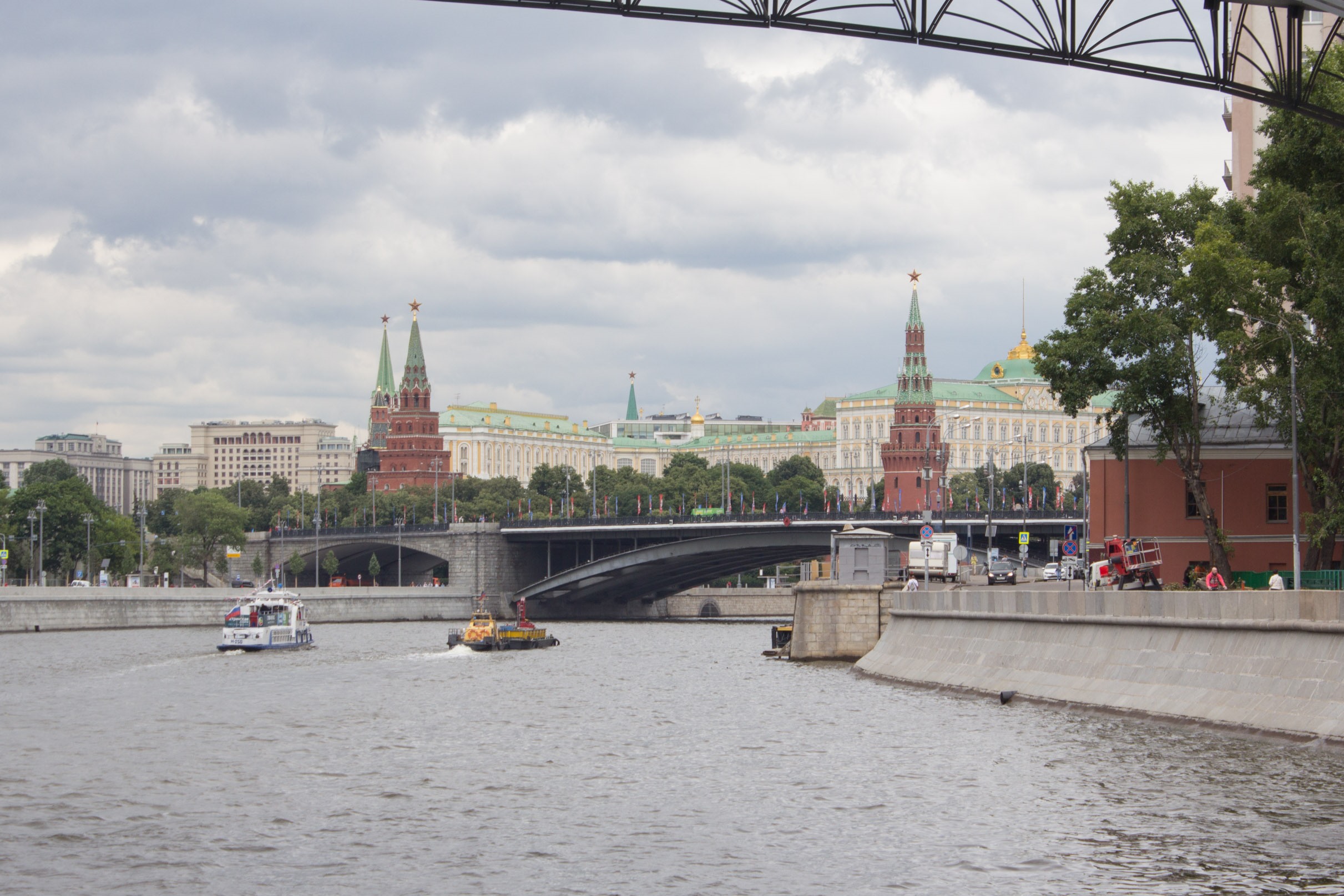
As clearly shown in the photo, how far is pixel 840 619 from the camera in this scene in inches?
2689

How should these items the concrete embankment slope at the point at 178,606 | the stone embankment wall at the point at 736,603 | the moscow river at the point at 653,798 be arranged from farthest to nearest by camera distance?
the stone embankment wall at the point at 736,603
the concrete embankment slope at the point at 178,606
the moscow river at the point at 653,798

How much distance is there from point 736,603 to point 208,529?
4993cm

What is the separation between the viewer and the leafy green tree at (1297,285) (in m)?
47.2

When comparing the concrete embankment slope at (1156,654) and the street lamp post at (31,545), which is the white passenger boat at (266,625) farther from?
the street lamp post at (31,545)

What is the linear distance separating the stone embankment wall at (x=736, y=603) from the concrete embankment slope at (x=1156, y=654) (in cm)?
10201

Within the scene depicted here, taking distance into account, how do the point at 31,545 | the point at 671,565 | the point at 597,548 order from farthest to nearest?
the point at 597,548, the point at 31,545, the point at 671,565

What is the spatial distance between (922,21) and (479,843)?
15.3 metres

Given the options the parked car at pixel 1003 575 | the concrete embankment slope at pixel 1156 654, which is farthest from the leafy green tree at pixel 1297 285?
the parked car at pixel 1003 575

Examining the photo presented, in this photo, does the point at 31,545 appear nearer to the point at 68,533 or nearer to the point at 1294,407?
the point at 68,533

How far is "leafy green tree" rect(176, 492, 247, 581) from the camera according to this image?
165 metres

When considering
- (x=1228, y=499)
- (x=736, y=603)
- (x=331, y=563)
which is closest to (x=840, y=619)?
(x=1228, y=499)

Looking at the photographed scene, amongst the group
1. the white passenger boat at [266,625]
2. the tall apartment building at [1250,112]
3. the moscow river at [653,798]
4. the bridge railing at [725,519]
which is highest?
the tall apartment building at [1250,112]

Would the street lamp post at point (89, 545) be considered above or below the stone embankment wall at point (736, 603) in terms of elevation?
above

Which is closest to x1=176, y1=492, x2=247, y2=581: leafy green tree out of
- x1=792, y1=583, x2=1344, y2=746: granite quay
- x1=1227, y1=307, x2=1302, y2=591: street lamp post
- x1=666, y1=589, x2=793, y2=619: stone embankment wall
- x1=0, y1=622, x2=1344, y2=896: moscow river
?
x1=666, y1=589, x2=793, y2=619: stone embankment wall
